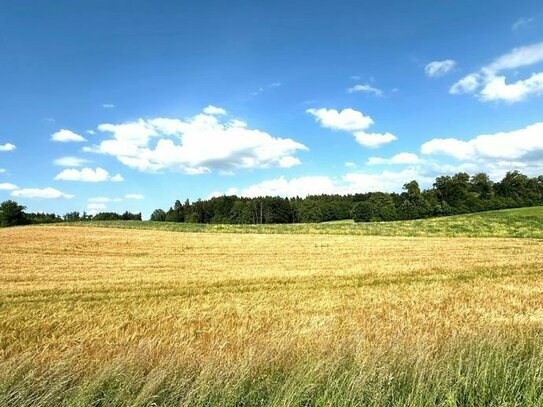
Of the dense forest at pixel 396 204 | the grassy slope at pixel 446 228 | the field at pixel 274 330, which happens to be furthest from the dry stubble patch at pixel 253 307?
the dense forest at pixel 396 204

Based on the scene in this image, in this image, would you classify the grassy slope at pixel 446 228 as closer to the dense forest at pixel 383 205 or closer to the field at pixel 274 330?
the field at pixel 274 330

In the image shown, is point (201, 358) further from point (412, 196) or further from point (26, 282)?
point (412, 196)

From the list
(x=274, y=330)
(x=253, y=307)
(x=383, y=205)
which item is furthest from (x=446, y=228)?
(x=383, y=205)

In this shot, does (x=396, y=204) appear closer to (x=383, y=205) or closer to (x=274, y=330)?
(x=383, y=205)

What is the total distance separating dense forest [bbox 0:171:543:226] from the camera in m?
93.7

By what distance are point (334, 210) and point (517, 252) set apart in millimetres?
88962

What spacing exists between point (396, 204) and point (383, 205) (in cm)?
622

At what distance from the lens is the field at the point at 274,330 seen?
14.2 feet

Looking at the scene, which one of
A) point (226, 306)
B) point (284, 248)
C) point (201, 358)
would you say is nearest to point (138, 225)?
point (284, 248)

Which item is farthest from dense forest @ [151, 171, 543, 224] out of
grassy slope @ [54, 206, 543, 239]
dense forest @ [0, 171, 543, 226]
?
grassy slope @ [54, 206, 543, 239]

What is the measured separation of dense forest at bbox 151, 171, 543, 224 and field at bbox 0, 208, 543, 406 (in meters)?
70.5

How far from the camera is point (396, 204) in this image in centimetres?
10412

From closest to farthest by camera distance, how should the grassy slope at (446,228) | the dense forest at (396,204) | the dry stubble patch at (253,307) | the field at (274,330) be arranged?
the field at (274,330)
the dry stubble patch at (253,307)
the grassy slope at (446,228)
the dense forest at (396,204)

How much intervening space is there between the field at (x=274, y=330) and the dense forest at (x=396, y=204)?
7050 centimetres
